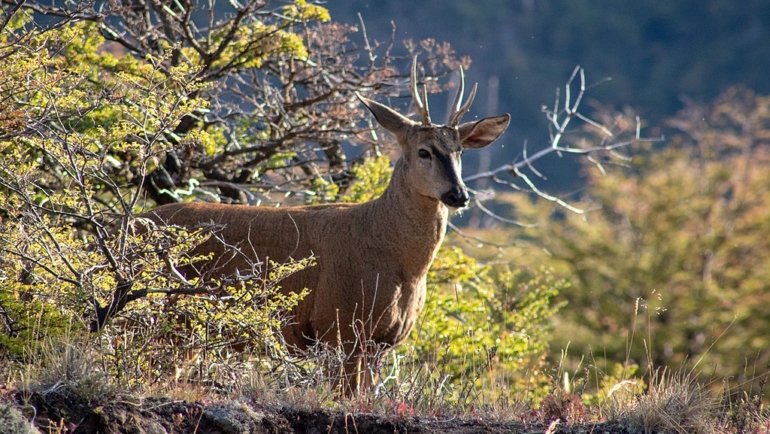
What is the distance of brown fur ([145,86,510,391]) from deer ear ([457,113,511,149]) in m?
0.25

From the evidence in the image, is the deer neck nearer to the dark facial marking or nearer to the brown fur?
the brown fur

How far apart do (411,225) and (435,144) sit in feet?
2.26

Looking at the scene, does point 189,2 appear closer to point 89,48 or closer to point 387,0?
point 89,48

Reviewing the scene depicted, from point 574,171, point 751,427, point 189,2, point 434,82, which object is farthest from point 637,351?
point 574,171

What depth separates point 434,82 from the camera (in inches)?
558

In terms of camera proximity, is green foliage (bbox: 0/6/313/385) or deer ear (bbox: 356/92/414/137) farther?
deer ear (bbox: 356/92/414/137)

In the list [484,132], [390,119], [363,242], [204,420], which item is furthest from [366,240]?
[204,420]

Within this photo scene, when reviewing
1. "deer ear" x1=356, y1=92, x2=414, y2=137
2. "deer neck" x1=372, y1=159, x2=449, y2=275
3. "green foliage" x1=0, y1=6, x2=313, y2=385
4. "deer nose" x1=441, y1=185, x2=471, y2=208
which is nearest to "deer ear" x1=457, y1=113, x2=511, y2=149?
Result: "deer ear" x1=356, y1=92, x2=414, y2=137

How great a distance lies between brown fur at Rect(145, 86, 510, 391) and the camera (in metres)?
9.56

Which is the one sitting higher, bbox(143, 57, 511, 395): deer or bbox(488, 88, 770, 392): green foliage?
bbox(488, 88, 770, 392): green foliage

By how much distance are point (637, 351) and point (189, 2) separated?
779 inches

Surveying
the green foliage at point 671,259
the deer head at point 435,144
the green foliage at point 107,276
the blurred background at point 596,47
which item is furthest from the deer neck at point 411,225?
the blurred background at point 596,47

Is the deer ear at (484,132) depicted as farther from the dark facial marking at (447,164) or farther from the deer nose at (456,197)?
the deer nose at (456,197)

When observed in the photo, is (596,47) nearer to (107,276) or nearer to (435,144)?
(435,144)
